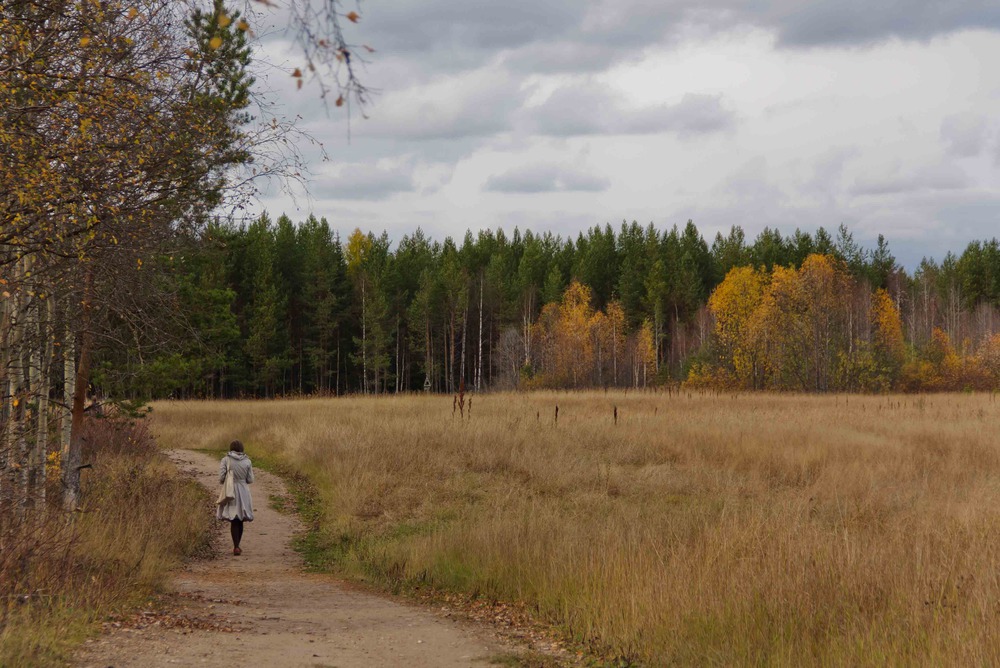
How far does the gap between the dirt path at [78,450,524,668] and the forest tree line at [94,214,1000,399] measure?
35457mm

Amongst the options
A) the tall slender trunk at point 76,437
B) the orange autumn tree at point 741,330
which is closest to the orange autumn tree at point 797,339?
the orange autumn tree at point 741,330

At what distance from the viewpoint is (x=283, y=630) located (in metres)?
7.57

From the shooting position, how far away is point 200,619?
25.6 ft

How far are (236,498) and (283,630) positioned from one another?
523cm

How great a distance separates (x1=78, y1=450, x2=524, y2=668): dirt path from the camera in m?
6.42

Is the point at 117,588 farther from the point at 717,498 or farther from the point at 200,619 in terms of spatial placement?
the point at 717,498

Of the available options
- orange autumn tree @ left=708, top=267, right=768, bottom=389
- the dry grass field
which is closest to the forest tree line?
orange autumn tree @ left=708, top=267, right=768, bottom=389

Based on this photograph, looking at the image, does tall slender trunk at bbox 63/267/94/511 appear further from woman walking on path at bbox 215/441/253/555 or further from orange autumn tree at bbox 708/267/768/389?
orange autumn tree at bbox 708/267/768/389

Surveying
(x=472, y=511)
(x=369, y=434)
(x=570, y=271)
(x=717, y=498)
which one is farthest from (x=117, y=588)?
(x=570, y=271)

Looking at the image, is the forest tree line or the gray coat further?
the forest tree line

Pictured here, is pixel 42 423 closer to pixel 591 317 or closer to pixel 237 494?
pixel 237 494

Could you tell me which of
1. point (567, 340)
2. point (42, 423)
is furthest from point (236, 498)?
point (567, 340)

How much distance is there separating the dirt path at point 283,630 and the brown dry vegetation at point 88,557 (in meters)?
0.31

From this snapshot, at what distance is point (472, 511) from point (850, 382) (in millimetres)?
42124
